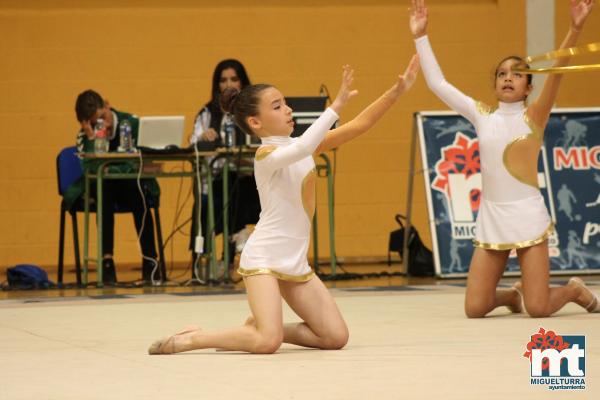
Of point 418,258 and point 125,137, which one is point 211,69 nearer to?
point 125,137

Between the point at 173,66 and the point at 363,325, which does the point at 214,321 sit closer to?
the point at 363,325

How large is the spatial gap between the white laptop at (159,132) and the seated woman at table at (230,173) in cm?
17

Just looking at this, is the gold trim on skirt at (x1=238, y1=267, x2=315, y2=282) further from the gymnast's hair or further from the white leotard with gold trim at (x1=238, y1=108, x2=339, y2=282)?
the gymnast's hair

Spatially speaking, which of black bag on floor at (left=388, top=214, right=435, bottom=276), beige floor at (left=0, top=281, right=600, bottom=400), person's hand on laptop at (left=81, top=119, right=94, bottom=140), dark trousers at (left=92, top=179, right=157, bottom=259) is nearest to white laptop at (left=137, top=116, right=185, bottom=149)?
person's hand on laptop at (left=81, top=119, right=94, bottom=140)

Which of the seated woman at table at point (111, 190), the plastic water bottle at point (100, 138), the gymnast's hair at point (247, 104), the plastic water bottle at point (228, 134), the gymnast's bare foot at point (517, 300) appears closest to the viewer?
the gymnast's hair at point (247, 104)

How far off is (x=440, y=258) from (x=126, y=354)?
14.4ft

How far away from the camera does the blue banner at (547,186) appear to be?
8031 millimetres

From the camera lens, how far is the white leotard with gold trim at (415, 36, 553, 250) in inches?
201

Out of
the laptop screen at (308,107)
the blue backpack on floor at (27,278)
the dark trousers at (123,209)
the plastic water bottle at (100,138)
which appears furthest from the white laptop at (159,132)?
the blue backpack on floor at (27,278)

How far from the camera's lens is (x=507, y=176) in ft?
17.0

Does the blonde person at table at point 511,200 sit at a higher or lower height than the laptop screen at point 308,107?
lower

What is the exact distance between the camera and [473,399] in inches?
110

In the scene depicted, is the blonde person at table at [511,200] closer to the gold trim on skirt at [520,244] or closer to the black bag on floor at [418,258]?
the gold trim on skirt at [520,244]

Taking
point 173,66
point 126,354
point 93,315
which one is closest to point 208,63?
point 173,66
